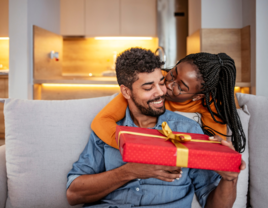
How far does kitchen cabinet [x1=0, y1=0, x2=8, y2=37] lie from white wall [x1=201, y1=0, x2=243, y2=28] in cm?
295

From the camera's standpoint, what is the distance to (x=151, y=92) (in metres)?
0.97

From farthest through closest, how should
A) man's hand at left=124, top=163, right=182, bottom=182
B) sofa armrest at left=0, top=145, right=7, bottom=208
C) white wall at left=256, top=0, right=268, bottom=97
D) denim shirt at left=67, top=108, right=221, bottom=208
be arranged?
1. white wall at left=256, top=0, right=268, bottom=97
2. sofa armrest at left=0, top=145, right=7, bottom=208
3. denim shirt at left=67, top=108, right=221, bottom=208
4. man's hand at left=124, top=163, right=182, bottom=182

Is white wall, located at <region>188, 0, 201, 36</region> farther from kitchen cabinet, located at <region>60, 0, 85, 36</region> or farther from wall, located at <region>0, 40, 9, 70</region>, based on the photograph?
wall, located at <region>0, 40, 9, 70</region>

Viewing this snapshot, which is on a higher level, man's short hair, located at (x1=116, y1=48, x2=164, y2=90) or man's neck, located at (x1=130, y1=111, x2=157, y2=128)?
man's short hair, located at (x1=116, y1=48, x2=164, y2=90)

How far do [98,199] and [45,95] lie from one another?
2.05m

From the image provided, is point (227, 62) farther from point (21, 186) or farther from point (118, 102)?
point (21, 186)

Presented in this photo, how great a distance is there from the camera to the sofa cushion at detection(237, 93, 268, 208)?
39.0 inches

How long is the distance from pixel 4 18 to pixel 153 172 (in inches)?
149

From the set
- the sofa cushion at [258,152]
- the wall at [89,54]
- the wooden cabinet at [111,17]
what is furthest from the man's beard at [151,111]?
the wall at [89,54]

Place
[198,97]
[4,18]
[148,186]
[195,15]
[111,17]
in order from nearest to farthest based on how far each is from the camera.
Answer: [148,186] → [198,97] → [195,15] → [4,18] → [111,17]

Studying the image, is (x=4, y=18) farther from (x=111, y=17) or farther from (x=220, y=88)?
(x=220, y=88)

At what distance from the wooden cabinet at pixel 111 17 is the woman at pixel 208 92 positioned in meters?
2.79

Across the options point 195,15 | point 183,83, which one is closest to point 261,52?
point 195,15

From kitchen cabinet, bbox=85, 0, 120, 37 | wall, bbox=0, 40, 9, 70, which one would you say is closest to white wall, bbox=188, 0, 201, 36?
kitchen cabinet, bbox=85, 0, 120, 37
